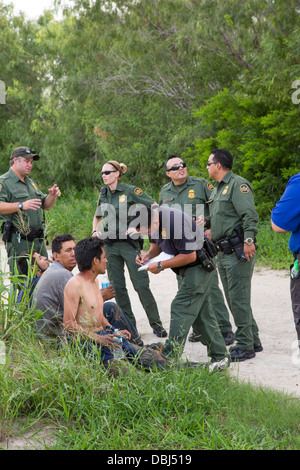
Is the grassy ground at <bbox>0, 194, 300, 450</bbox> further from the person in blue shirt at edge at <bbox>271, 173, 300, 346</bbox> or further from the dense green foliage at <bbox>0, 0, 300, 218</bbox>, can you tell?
the dense green foliage at <bbox>0, 0, 300, 218</bbox>

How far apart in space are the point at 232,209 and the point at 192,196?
0.79 metres

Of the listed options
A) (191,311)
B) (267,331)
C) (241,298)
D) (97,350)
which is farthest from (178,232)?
(267,331)

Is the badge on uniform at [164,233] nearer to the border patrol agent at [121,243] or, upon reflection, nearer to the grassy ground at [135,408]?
the grassy ground at [135,408]

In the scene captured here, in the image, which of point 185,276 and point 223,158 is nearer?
point 185,276

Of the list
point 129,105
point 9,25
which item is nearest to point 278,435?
point 129,105

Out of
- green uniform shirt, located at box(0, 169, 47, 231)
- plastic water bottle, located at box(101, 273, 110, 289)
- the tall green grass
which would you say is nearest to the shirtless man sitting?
the tall green grass

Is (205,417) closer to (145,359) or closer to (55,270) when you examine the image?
(145,359)

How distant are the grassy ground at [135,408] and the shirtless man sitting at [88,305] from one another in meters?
0.23

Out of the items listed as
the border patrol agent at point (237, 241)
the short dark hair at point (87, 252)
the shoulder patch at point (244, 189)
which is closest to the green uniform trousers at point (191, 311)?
the border patrol agent at point (237, 241)

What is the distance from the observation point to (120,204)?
6.26 metres

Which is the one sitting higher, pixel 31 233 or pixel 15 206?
pixel 15 206

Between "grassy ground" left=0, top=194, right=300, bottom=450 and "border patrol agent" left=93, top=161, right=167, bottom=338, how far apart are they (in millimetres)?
2128

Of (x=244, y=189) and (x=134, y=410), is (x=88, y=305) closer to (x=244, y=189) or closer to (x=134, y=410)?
(x=134, y=410)

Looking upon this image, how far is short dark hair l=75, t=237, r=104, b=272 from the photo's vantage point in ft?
14.5
